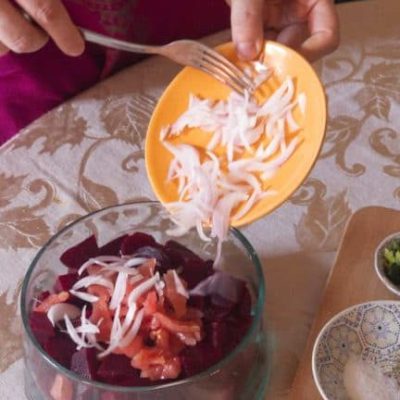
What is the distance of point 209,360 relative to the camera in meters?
0.60

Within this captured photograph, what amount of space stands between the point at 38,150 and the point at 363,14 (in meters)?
0.48

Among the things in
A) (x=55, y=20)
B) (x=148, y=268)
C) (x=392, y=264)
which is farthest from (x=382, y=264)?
(x=55, y=20)

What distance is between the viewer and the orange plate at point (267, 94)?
663 mm

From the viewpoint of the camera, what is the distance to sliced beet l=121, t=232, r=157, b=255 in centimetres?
69

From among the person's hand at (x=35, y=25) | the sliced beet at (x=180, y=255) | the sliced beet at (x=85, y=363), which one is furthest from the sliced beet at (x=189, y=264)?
the person's hand at (x=35, y=25)

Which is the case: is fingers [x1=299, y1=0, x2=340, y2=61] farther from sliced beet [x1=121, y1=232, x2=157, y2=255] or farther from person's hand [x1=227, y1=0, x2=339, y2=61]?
sliced beet [x1=121, y1=232, x2=157, y2=255]

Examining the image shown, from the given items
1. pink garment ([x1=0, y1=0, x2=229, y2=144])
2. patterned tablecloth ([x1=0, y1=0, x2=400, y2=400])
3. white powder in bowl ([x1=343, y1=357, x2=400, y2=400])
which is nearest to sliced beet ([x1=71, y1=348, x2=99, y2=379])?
patterned tablecloth ([x1=0, y1=0, x2=400, y2=400])

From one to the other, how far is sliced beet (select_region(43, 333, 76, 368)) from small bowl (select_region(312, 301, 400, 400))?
21 cm

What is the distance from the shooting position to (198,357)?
598mm

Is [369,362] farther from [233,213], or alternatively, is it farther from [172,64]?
[172,64]

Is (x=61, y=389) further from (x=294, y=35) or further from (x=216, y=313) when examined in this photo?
(x=294, y=35)

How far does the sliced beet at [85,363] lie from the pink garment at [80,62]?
452mm

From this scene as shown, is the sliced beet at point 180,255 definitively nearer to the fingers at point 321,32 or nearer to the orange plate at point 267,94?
the orange plate at point 267,94

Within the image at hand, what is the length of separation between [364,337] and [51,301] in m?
0.29
